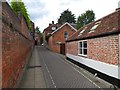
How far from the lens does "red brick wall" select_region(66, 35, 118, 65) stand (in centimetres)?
849

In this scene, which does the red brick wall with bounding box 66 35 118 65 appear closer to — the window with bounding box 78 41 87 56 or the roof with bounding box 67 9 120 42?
the roof with bounding box 67 9 120 42

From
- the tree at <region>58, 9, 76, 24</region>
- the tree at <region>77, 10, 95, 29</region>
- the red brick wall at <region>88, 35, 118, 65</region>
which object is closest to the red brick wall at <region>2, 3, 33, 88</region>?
the red brick wall at <region>88, 35, 118, 65</region>

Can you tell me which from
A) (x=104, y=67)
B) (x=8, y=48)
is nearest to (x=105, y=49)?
(x=104, y=67)

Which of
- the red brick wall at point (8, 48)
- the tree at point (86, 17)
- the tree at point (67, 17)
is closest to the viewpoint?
the red brick wall at point (8, 48)

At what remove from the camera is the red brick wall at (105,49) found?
8492mm

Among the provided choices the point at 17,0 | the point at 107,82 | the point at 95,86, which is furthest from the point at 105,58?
the point at 17,0

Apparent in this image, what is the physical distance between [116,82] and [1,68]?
595 centimetres

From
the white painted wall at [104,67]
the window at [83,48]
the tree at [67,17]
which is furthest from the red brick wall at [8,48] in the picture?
the tree at [67,17]

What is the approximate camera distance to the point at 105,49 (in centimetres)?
955

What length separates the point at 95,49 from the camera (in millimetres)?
11070

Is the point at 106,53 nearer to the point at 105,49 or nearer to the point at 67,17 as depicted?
the point at 105,49

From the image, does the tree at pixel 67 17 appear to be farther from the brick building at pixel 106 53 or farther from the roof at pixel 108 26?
the brick building at pixel 106 53

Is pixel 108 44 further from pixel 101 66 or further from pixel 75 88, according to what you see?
pixel 75 88

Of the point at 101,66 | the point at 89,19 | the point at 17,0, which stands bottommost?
the point at 101,66
